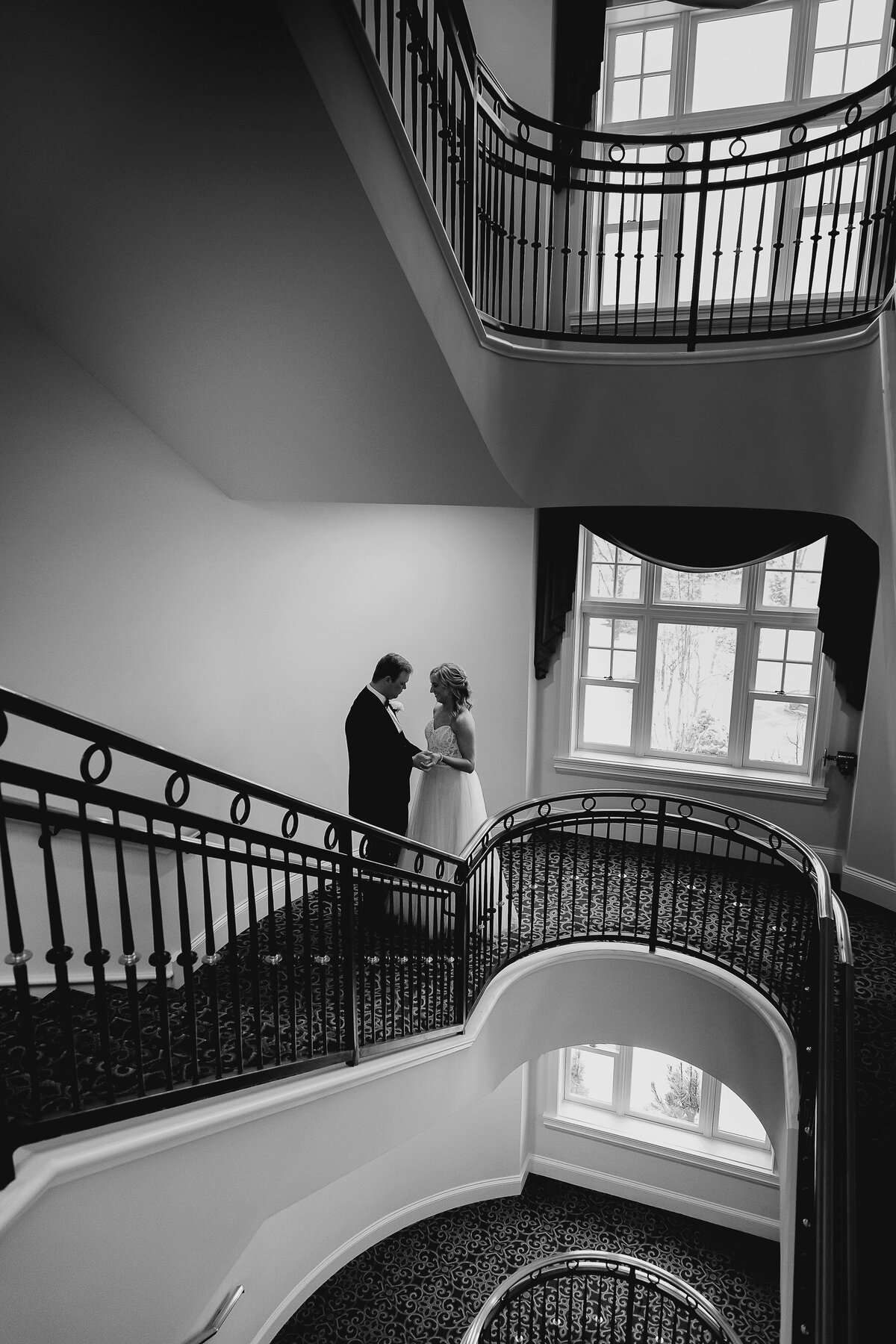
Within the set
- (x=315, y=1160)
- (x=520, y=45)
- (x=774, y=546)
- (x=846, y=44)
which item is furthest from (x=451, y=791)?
(x=846, y=44)

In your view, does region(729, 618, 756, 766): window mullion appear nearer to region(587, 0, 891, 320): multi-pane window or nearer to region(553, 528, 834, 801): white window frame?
region(553, 528, 834, 801): white window frame

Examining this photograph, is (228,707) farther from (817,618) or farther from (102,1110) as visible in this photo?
(817,618)

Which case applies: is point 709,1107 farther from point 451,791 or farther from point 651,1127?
point 451,791

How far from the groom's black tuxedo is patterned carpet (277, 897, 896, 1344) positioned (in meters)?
2.76

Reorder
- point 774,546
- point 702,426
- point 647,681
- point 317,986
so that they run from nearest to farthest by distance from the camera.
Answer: point 317,986 < point 702,426 < point 774,546 < point 647,681

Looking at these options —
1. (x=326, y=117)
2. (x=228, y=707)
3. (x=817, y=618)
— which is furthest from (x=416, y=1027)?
(x=817, y=618)

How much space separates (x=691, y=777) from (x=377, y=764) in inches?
113

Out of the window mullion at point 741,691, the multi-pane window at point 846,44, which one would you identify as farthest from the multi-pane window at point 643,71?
the window mullion at point 741,691

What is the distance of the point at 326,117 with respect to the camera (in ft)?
7.16

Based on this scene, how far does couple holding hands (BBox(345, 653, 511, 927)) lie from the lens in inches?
187

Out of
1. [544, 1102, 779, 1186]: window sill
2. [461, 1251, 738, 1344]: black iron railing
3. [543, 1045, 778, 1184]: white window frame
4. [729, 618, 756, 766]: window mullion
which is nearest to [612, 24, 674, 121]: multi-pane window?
[729, 618, 756, 766]: window mullion

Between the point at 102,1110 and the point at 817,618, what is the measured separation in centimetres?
558

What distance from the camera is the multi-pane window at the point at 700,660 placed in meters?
6.35

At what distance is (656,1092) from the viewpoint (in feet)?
23.3
